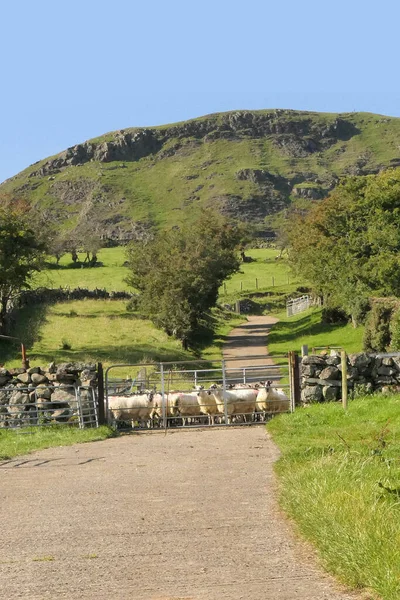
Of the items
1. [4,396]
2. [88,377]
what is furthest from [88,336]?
[88,377]

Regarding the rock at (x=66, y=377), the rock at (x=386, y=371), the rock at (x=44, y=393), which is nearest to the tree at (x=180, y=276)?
the rock at (x=66, y=377)

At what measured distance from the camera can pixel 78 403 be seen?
66.9 feet

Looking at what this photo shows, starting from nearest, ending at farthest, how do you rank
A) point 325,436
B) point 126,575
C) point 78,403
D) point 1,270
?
point 126,575 → point 325,436 → point 78,403 → point 1,270

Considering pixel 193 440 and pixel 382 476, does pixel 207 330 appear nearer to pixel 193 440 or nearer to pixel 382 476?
pixel 193 440

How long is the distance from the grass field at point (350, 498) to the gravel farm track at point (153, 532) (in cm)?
22

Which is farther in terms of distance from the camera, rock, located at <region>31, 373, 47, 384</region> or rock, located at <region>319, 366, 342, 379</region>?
rock, located at <region>319, 366, 342, 379</region>

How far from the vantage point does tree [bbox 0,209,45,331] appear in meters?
43.3

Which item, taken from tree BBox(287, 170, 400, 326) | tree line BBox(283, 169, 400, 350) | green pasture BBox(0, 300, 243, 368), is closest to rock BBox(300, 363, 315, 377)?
tree line BBox(283, 169, 400, 350)

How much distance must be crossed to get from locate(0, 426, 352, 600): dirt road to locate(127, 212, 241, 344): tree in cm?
3421

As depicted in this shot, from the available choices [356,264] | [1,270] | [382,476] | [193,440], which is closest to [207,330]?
[356,264]

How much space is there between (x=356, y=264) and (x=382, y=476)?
40687mm

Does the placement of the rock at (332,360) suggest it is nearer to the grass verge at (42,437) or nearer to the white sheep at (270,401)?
the white sheep at (270,401)

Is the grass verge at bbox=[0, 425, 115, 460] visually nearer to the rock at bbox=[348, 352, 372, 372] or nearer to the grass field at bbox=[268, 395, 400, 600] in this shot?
the grass field at bbox=[268, 395, 400, 600]

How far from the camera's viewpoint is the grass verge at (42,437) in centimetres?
1736
